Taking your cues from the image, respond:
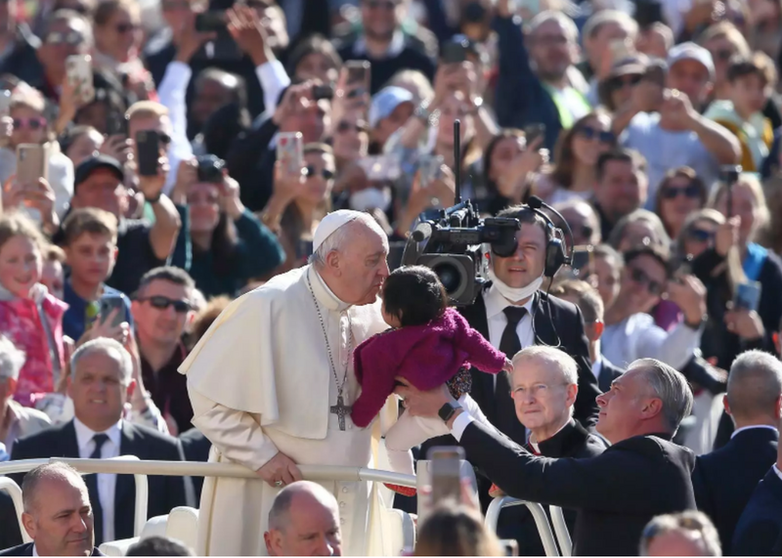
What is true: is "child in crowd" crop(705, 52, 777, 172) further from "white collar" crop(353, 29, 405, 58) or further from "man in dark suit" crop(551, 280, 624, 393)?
"man in dark suit" crop(551, 280, 624, 393)

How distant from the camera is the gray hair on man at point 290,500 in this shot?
532 centimetres

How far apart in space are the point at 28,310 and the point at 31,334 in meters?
0.12

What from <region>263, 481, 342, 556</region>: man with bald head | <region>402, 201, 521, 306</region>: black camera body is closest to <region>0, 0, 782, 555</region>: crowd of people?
<region>263, 481, 342, 556</region>: man with bald head

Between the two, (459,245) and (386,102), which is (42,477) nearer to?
(459,245)

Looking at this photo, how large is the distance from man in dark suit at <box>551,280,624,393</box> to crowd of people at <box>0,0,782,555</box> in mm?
16

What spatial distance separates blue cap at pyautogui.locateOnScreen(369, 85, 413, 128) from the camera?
11.7m

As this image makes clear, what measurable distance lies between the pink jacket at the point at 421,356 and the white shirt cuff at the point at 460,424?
0.47 ft

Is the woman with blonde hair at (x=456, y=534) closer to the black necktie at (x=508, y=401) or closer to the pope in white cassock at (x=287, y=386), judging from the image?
the pope in white cassock at (x=287, y=386)

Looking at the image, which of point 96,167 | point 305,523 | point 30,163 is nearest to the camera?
point 305,523

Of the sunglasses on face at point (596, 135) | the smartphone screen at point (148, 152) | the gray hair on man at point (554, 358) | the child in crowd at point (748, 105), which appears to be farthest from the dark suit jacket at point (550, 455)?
the child in crowd at point (748, 105)

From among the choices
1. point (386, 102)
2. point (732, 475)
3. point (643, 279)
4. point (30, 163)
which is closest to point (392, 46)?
point (386, 102)

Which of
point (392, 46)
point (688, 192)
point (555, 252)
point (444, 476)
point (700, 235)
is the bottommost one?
point (444, 476)

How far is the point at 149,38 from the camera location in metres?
15.1

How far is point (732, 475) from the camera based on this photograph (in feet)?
23.0
